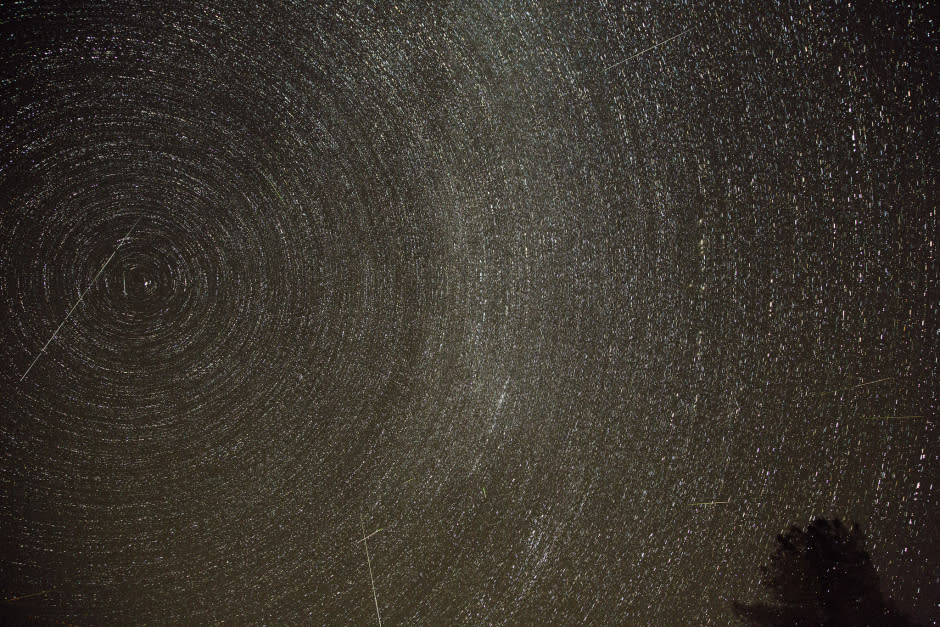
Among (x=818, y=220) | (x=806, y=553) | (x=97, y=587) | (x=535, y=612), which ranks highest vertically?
(x=818, y=220)

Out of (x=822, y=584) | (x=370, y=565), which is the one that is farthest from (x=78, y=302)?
(x=822, y=584)

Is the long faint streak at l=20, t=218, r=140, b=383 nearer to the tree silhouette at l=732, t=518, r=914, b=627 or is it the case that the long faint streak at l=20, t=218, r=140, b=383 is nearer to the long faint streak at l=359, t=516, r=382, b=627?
the long faint streak at l=359, t=516, r=382, b=627

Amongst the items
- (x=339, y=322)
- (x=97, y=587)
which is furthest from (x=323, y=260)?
(x=97, y=587)

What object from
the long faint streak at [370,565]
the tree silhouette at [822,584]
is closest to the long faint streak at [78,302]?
the long faint streak at [370,565]

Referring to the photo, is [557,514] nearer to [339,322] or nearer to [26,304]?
[339,322]

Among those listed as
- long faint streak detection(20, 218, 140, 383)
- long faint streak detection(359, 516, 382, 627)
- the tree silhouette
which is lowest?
long faint streak detection(359, 516, 382, 627)

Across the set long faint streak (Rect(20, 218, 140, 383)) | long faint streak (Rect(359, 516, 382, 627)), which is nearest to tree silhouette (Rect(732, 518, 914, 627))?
long faint streak (Rect(359, 516, 382, 627))

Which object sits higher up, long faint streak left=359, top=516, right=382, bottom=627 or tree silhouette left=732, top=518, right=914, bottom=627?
tree silhouette left=732, top=518, right=914, bottom=627

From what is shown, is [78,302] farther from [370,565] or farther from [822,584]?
[822,584]

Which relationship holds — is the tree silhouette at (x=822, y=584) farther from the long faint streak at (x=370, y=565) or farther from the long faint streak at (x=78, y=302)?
the long faint streak at (x=78, y=302)
